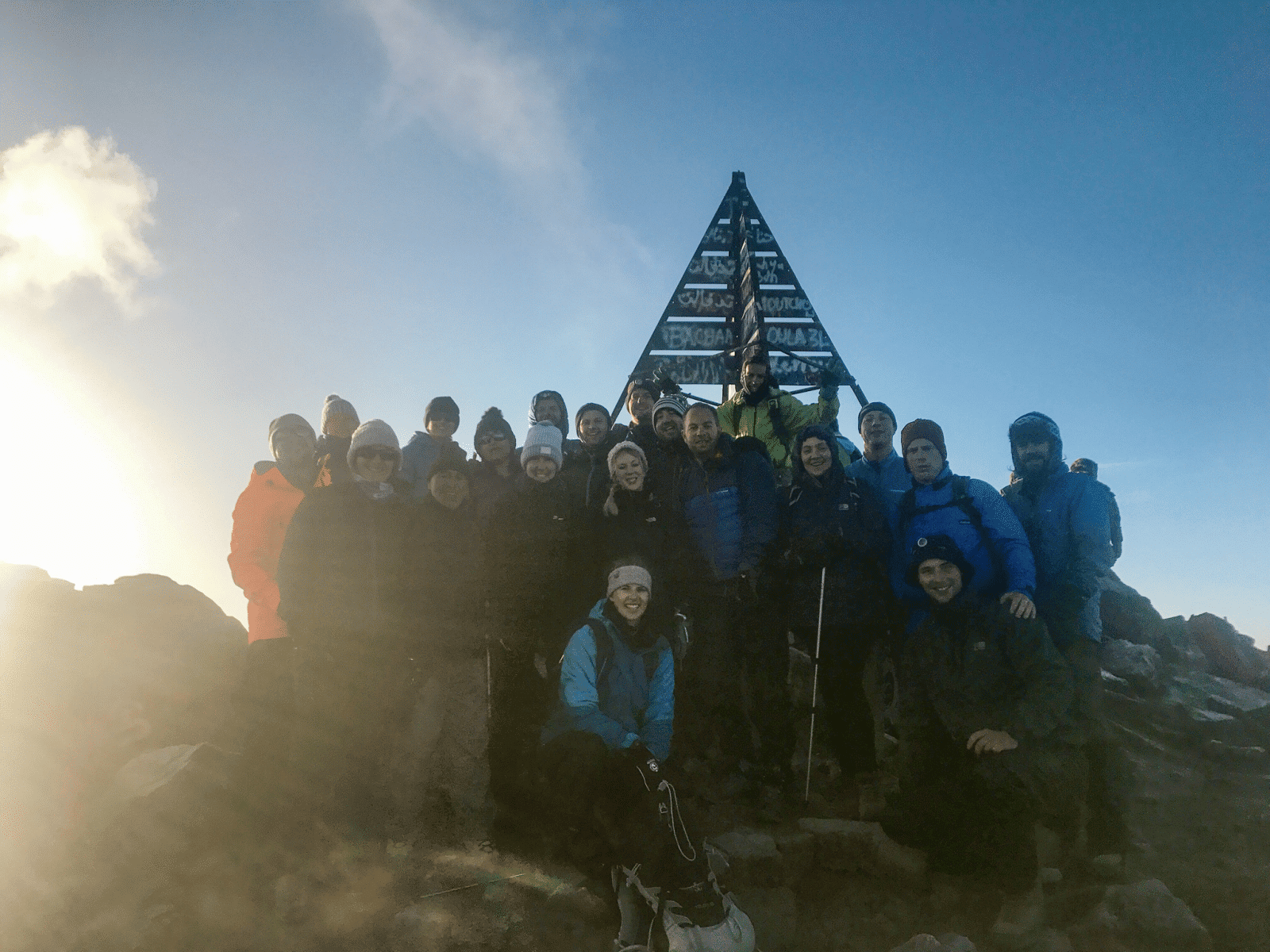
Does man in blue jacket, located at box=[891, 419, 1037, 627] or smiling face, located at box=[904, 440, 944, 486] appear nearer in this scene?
man in blue jacket, located at box=[891, 419, 1037, 627]

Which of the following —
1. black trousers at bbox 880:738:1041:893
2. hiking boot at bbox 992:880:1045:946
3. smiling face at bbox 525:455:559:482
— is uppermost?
smiling face at bbox 525:455:559:482

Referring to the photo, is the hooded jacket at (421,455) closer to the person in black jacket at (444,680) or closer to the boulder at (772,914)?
the person in black jacket at (444,680)

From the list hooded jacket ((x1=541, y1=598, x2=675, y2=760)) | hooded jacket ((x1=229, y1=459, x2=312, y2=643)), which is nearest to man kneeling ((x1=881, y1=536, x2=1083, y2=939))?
hooded jacket ((x1=541, y1=598, x2=675, y2=760))

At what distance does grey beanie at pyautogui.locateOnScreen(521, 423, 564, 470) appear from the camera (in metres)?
5.09

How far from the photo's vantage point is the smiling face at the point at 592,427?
6039 mm

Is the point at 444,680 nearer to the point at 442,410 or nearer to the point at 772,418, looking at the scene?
the point at 442,410

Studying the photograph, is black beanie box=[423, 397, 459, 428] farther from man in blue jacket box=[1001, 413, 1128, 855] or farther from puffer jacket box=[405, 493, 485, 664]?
man in blue jacket box=[1001, 413, 1128, 855]

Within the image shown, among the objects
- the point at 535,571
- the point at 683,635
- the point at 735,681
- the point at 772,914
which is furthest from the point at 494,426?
the point at 772,914

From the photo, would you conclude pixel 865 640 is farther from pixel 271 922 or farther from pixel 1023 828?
pixel 271 922

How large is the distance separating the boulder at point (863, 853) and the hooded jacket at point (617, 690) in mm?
1325

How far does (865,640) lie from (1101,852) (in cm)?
184

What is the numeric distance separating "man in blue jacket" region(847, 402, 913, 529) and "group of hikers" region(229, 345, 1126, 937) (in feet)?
0.73

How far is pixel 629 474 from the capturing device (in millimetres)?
4902

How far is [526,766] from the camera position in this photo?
4367 millimetres
